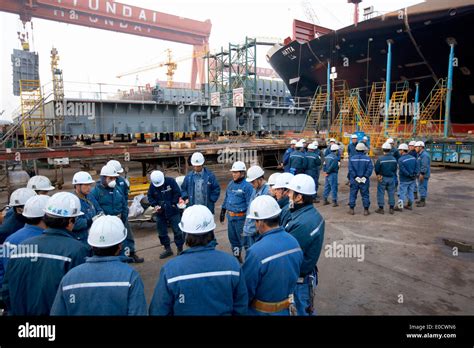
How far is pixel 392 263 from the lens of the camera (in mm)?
5250

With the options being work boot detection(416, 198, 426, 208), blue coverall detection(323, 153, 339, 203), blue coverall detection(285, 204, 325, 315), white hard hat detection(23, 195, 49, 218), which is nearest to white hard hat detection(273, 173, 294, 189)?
blue coverall detection(285, 204, 325, 315)

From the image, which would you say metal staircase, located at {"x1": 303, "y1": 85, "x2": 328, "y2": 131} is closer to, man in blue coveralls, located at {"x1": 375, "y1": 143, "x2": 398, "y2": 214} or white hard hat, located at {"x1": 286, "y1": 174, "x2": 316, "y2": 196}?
man in blue coveralls, located at {"x1": 375, "y1": 143, "x2": 398, "y2": 214}

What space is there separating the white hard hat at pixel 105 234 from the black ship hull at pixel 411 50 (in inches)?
888

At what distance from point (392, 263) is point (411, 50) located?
2050 cm

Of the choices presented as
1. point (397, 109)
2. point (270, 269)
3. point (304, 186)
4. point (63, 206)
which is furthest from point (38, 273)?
point (397, 109)

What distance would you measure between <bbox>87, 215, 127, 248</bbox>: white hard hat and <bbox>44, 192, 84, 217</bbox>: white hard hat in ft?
1.97

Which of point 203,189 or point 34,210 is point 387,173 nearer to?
point 203,189

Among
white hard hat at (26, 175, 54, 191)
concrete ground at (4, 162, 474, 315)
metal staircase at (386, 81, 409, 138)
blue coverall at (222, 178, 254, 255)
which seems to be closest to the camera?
concrete ground at (4, 162, 474, 315)

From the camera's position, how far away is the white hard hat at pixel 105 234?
81.7 inches

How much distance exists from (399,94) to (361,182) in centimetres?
1858

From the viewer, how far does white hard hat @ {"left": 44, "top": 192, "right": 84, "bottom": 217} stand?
256 cm

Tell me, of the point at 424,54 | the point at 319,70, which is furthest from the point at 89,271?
the point at 319,70

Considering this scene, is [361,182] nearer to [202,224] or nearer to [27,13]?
[202,224]

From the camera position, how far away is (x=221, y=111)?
2078 cm
